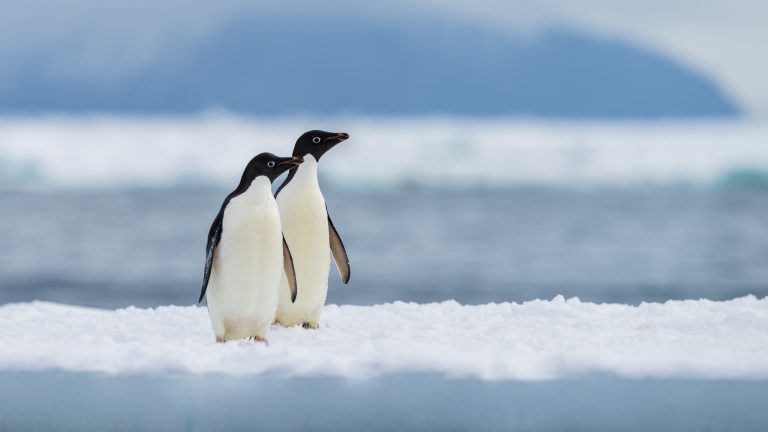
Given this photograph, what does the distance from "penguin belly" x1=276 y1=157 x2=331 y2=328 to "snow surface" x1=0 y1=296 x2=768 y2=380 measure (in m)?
0.10

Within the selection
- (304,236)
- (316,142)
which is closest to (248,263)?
(304,236)

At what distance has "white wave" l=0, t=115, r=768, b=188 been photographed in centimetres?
1639

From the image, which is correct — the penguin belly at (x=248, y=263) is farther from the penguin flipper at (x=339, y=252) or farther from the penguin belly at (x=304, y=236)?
the penguin flipper at (x=339, y=252)

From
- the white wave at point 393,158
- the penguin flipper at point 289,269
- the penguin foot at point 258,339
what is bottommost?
the penguin foot at point 258,339

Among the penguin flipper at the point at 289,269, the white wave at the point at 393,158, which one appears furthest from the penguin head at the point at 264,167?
the white wave at the point at 393,158

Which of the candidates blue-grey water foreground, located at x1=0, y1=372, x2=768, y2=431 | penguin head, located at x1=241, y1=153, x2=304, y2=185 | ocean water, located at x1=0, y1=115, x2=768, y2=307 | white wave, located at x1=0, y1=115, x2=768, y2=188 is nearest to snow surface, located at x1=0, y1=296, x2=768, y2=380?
blue-grey water foreground, located at x1=0, y1=372, x2=768, y2=431

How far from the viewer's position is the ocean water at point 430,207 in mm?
7969

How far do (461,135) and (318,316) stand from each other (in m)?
14.9

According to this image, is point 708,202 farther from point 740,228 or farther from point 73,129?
point 73,129

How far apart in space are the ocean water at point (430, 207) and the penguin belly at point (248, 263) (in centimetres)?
356

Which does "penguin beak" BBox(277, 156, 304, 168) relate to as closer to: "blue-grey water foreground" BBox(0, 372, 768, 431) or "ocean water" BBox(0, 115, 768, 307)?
"blue-grey water foreground" BBox(0, 372, 768, 431)

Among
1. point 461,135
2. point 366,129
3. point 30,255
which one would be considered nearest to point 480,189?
point 461,135

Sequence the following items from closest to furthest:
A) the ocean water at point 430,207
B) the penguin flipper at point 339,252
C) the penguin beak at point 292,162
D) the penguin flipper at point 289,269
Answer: the penguin beak at point 292,162 < the penguin flipper at point 289,269 < the penguin flipper at point 339,252 < the ocean water at point 430,207

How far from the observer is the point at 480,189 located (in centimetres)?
1662
